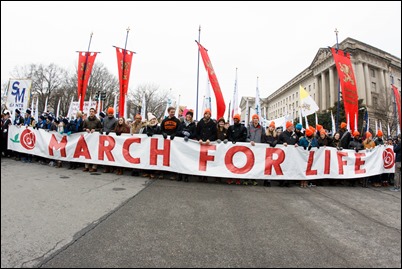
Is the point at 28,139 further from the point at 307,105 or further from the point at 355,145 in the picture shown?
the point at 307,105

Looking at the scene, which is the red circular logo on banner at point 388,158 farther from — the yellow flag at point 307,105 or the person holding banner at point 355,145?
the yellow flag at point 307,105

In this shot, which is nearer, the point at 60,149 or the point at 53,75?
the point at 60,149

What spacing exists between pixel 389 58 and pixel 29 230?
235 feet

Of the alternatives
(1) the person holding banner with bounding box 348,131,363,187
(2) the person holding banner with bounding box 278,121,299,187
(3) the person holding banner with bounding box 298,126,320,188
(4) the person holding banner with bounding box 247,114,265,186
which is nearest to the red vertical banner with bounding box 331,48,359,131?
(1) the person holding banner with bounding box 348,131,363,187

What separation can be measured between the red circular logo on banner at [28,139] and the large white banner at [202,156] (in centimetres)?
18

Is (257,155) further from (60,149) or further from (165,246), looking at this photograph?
(60,149)

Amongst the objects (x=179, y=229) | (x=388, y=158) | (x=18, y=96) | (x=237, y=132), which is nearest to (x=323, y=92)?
(x=388, y=158)

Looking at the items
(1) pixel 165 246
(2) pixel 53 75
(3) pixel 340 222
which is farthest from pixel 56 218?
(2) pixel 53 75

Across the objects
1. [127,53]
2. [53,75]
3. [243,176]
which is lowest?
[243,176]

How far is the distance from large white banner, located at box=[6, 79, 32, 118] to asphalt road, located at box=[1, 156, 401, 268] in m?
8.00

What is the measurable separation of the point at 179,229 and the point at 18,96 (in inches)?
431

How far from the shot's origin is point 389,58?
54562 mm

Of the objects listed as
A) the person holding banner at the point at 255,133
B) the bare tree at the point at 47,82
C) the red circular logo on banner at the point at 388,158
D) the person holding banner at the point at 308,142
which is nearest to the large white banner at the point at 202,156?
the person holding banner at the point at 308,142

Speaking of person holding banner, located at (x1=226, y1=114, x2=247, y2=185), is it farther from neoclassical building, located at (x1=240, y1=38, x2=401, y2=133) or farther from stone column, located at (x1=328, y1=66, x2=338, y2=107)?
stone column, located at (x1=328, y1=66, x2=338, y2=107)
